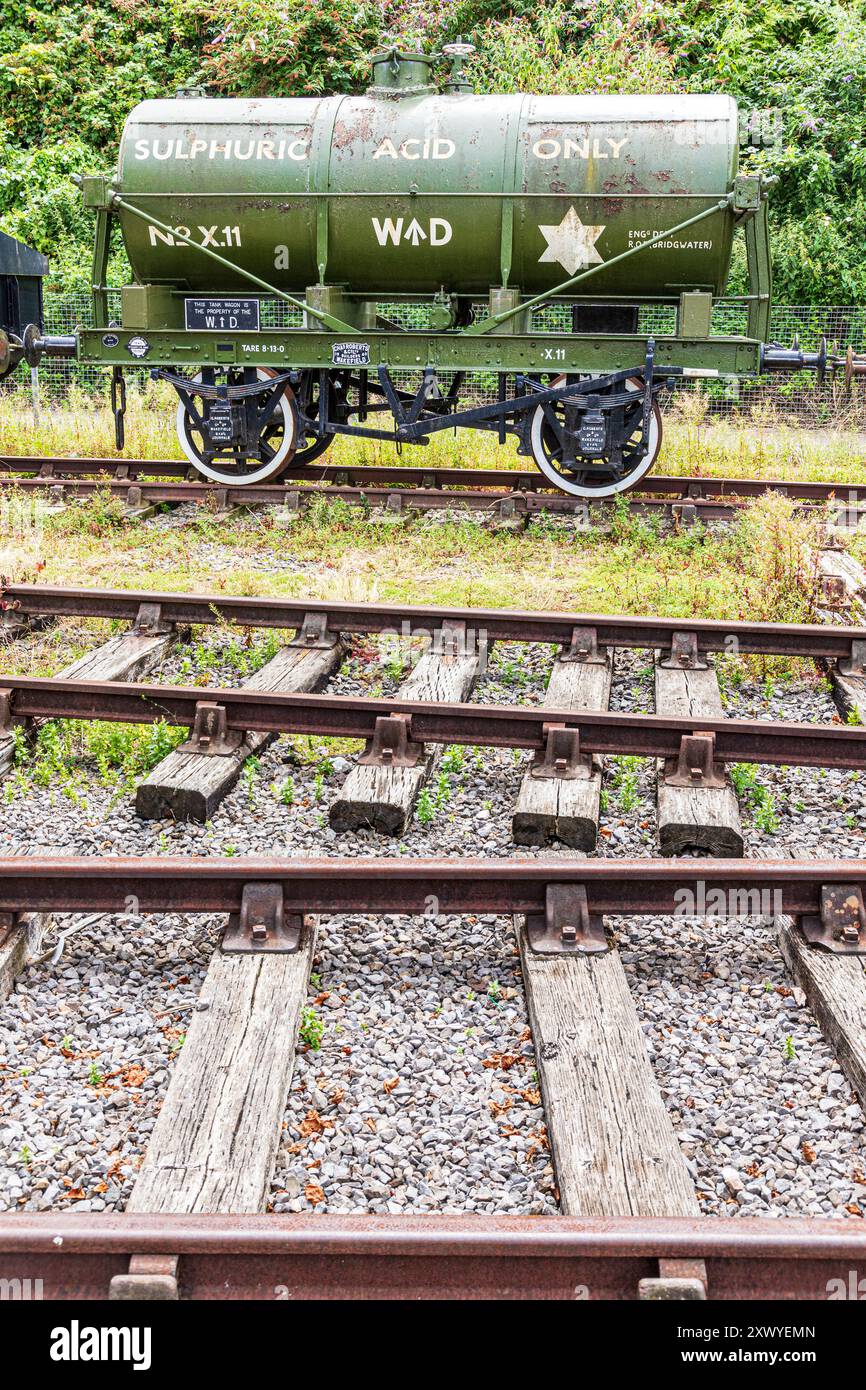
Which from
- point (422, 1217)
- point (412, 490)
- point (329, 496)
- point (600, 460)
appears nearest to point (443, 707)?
point (422, 1217)

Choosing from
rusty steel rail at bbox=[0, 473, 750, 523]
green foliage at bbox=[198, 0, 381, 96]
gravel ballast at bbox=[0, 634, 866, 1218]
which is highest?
green foliage at bbox=[198, 0, 381, 96]

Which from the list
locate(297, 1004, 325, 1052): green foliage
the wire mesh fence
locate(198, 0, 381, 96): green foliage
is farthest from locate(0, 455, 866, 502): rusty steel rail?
locate(198, 0, 381, 96): green foliage

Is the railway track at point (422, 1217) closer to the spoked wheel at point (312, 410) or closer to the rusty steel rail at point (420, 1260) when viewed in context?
the rusty steel rail at point (420, 1260)

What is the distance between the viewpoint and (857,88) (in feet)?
59.0

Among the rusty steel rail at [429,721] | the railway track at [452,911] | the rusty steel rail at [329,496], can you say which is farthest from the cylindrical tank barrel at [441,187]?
the rusty steel rail at [429,721]

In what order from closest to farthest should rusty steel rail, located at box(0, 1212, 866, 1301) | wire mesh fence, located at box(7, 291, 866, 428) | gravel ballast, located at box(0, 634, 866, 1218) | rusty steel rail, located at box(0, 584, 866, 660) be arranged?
rusty steel rail, located at box(0, 1212, 866, 1301)
gravel ballast, located at box(0, 634, 866, 1218)
rusty steel rail, located at box(0, 584, 866, 660)
wire mesh fence, located at box(7, 291, 866, 428)

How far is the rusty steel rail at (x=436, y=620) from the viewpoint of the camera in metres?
6.59

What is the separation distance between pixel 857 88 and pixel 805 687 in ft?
48.9

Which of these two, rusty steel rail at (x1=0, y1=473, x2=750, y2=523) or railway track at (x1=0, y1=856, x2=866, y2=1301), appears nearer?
railway track at (x1=0, y1=856, x2=866, y2=1301)

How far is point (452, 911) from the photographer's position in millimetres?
3881

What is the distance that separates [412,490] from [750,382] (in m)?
9.56

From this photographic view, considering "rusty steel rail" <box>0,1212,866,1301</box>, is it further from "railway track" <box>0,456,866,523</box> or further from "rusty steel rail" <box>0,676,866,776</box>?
"railway track" <box>0,456,866,523</box>

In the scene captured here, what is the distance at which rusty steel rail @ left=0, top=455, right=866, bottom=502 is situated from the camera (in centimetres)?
1077
